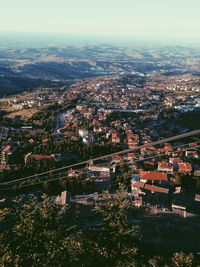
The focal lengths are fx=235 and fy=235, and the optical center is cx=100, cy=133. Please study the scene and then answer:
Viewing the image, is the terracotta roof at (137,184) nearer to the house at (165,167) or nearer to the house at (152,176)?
the house at (152,176)

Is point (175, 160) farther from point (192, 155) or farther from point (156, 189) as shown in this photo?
point (156, 189)

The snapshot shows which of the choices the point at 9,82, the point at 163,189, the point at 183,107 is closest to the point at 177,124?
the point at 183,107

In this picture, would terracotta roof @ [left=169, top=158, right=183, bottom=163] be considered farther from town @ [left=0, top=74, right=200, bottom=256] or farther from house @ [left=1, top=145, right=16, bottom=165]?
house @ [left=1, top=145, right=16, bottom=165]

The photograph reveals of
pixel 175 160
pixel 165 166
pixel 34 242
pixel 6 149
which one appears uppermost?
pixel 34 242

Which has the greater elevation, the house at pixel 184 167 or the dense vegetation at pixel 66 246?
the dense vegetation at pixel 66 246

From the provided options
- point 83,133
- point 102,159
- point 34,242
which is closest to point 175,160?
point 102,159

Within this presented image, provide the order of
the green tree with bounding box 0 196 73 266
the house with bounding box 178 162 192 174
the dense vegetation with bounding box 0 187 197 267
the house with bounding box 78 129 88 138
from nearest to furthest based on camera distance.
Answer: the green tree with bounding box 0 196 73 266
the dense vegetation with bounding box 0 187 197 267
the house with bounding box 178 162 192 174
the house with bounding box 78 129 88 138

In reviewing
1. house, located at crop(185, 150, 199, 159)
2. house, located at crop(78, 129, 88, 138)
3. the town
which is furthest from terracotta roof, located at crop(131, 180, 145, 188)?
house, located at crop(78, 129, 88, 138)

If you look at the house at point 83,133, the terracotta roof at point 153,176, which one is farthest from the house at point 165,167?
the house at point 83,133

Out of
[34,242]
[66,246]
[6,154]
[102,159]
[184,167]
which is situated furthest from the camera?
[102,159]

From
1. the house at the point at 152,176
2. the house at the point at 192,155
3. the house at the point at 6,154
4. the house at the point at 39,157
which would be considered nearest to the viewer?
the house at the point at 152,176

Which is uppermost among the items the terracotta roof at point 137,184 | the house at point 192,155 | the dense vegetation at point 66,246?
the dense vegetation at point 66,246
